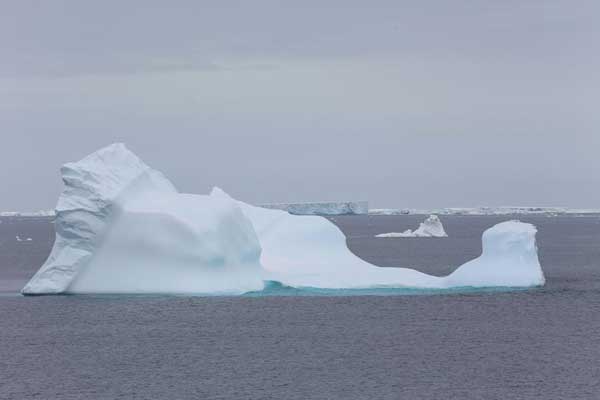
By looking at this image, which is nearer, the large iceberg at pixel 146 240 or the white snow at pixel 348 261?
the large iceberg at pixel 146 240

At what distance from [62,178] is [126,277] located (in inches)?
122

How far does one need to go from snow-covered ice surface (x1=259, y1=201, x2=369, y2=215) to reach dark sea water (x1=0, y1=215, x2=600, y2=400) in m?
81.7

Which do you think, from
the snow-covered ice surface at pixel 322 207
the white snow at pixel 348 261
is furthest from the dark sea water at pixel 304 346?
the snow-covered ice surface at pixel 322 207

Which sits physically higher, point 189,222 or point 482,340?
point 189,222

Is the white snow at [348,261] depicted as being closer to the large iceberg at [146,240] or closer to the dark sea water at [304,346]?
the large iceberg at [146,240]

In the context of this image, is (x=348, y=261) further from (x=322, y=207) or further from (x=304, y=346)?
(x=322, y=207)

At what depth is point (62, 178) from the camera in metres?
27.8

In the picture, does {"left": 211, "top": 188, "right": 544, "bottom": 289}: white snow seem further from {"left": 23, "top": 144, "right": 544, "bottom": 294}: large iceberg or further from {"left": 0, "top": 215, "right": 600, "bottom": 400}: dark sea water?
{"left": 0, "top": 215, "right": 600, "bottom": 400}: dark sea water

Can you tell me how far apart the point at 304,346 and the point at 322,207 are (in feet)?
328

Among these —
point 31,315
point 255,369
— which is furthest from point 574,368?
point 31,315

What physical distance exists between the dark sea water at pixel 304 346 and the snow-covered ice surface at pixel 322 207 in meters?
81.7

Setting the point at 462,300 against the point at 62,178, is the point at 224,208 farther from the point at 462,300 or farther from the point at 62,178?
the point at 462,300

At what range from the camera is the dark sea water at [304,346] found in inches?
680

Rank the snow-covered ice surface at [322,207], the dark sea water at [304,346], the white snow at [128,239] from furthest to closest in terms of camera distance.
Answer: the snow-covered ice surface at [322,207], the white snow at [128,239], the dark sea water at [304,346]
